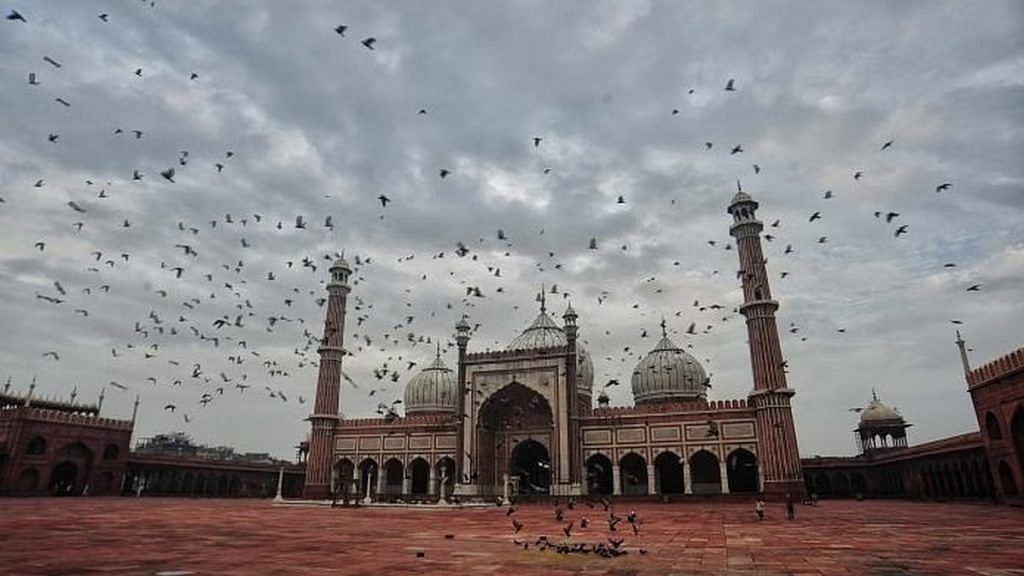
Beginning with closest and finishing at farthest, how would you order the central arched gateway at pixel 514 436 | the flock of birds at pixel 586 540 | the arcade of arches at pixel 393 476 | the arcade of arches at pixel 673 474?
the flock of birds at pixel 586 540
the arcade of arches at pixel 673 474
the central arched gateway at pixel 514 436
the arcade of arches at pixel 393 476

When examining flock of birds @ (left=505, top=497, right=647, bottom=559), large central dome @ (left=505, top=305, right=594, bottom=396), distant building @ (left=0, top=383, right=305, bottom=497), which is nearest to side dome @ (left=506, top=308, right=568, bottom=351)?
large central dome @ (left=505, top=305, right=594, bottom=396)

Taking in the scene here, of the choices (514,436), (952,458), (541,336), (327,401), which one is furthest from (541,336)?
(952,458)

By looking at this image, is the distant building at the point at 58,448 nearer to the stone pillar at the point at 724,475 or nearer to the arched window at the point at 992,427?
the stone pillar at the point at 724,475

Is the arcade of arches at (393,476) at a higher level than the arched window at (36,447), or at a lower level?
lower

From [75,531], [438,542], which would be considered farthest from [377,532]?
[75,531]

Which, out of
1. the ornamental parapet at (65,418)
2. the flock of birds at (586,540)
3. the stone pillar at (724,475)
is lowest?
the flock of birds at (586,540)

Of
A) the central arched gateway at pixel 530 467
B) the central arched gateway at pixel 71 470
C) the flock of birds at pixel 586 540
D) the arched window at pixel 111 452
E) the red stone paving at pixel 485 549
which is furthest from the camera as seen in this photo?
the arched window at pixel 111 452

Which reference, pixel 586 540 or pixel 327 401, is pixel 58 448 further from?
pixel 586 540

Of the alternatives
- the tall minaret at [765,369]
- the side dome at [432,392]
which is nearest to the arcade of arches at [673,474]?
the tall minaret at [765,369]

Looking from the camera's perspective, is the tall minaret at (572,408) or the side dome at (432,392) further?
the side dome at (432,392)
